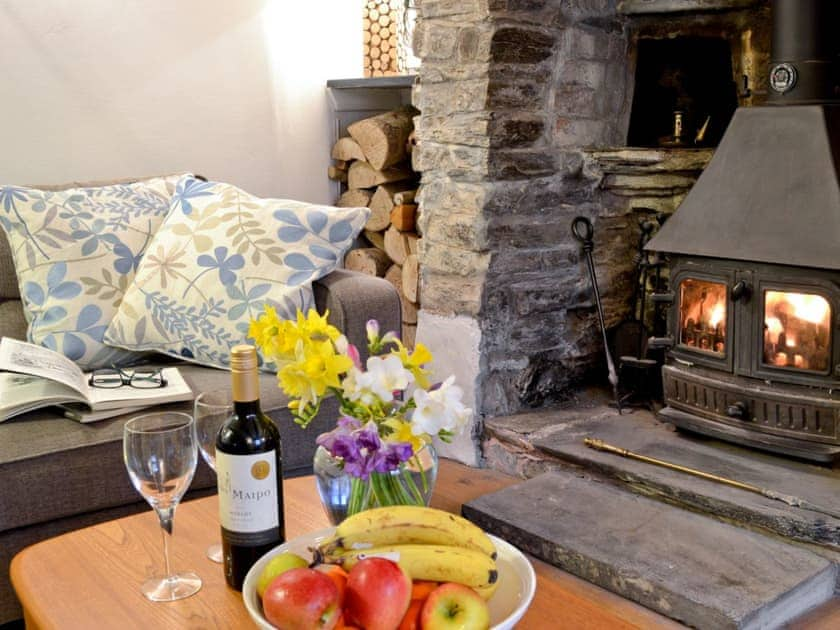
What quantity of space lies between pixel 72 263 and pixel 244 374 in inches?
51.2

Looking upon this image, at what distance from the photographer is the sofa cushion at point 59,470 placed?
1.75m

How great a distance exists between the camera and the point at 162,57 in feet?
9.43

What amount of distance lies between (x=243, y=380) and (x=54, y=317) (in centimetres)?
126

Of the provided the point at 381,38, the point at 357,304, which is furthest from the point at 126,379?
the point at 381,38

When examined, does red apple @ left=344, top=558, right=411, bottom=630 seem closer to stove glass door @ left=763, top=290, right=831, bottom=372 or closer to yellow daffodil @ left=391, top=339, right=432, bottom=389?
yellow daffodil @ left=391, top=339, right=432, bottom=389

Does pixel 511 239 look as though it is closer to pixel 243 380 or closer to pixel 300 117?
pixel 300 117

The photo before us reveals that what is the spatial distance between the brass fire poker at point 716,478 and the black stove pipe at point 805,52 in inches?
33.4

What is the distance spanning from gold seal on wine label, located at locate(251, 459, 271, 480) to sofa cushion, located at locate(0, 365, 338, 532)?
671 millimetres

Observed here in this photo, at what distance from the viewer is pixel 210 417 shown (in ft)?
4.20

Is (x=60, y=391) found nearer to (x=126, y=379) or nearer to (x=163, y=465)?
(x=126, y=379)

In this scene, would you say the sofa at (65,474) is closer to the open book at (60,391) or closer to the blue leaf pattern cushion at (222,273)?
the open book at (60,391)

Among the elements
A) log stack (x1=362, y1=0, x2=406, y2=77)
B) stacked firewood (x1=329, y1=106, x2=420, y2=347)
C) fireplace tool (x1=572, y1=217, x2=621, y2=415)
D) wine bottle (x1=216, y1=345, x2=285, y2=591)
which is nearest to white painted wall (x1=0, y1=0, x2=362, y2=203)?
log stack (x1=362, y1=0, x2=406, y2=77)

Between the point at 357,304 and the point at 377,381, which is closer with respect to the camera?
the point at 377,381

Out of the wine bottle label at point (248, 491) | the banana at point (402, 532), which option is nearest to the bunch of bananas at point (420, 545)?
the banana at point (402, 532)
